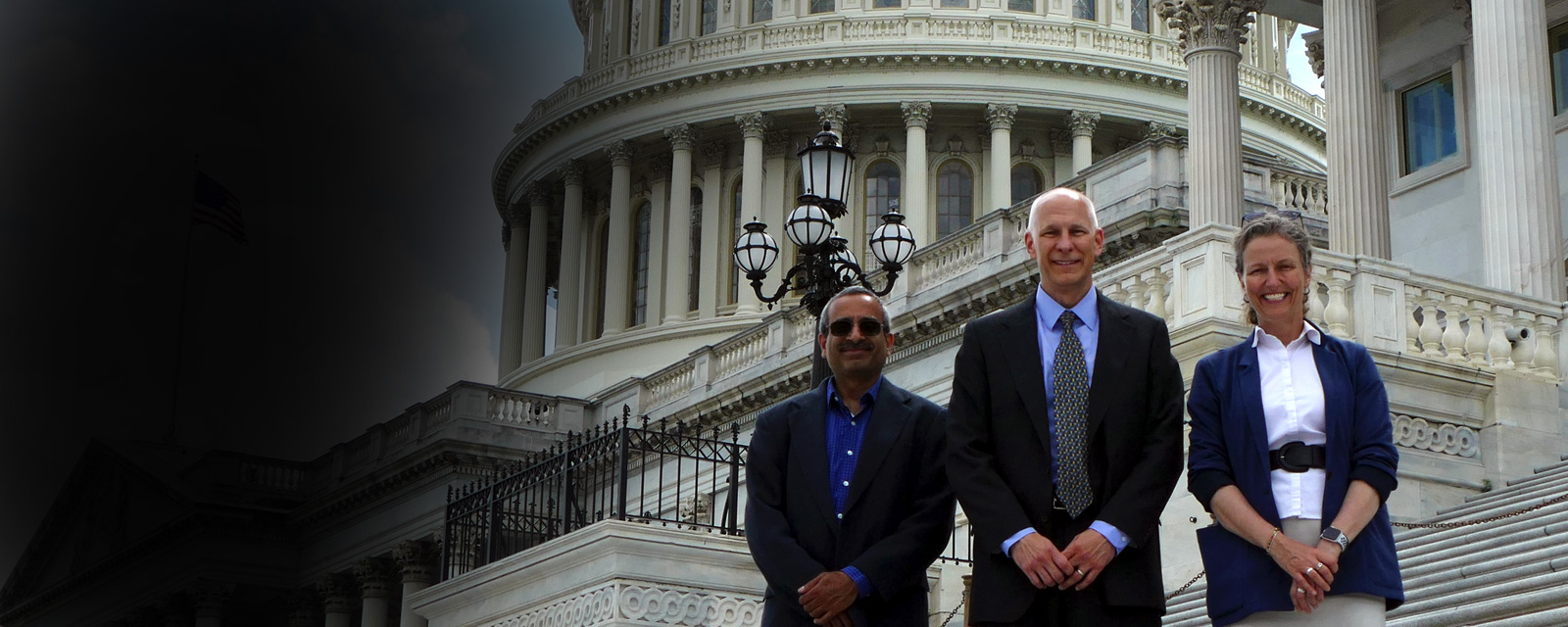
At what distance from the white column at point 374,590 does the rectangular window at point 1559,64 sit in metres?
24.0

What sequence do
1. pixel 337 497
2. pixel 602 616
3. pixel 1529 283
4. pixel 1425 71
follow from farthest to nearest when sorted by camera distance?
pixel 337 497 → pixel 1425 71 → pixel 1529 283 → pixel 602 616

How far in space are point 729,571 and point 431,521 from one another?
80.0ft

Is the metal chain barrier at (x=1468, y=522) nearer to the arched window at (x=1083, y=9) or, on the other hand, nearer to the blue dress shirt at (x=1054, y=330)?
the blue dress shirt at (x=1054, y=330)

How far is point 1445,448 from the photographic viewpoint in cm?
1506

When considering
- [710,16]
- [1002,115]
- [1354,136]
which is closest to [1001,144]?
[1002,115]

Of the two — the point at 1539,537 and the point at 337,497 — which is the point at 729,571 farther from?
the point at 337,497

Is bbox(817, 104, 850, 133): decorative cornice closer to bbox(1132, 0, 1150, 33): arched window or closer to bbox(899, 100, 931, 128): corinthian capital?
bbox(899, 100, 931, 128): corinthian capital

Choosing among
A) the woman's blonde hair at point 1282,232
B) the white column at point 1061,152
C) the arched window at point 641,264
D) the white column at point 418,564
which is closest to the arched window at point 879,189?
the white column at point 1061,152

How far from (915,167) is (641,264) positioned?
28.7 feet

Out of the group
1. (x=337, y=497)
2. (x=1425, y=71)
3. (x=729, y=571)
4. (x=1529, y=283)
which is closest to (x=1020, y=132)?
(x=337, y=497)

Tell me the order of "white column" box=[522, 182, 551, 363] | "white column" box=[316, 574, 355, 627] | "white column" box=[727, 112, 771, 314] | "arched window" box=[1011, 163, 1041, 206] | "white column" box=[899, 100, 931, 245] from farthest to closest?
"white column" box=[522, 182, 551, 363] → "arched window" box=[1011, 163, 1041, 206] → "white column" box=[727, 112, 771, 314] → "white column" box=[899, 100, 931, 245] → "white column" box=[316, 574, 355, 627]

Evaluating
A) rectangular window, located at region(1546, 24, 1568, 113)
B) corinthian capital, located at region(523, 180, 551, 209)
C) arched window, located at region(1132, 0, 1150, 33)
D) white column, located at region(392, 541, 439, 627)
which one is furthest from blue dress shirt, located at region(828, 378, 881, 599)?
corinthian capital, located at region(523, 180, 551, 209)

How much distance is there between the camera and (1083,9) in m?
55.1

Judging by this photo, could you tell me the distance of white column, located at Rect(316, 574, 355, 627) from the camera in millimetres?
41562
